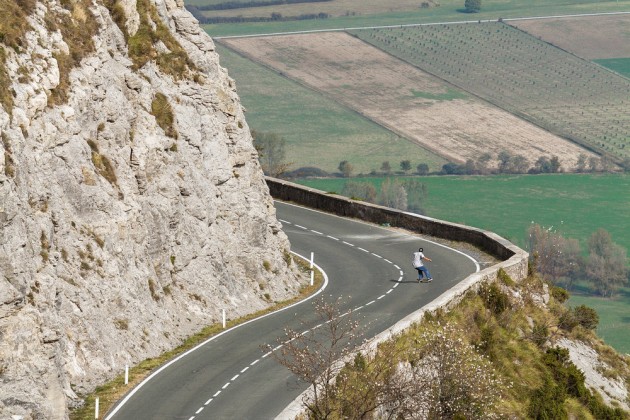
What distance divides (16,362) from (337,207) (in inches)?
1494

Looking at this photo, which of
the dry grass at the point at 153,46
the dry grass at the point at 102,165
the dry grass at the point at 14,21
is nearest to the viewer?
the dry grass at the point at 14,21

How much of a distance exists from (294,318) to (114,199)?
8671 millimetres

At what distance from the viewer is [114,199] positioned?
136 feet

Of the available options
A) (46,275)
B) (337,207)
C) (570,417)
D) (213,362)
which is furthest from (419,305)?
(337,207)

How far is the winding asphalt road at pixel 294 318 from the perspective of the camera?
116ft

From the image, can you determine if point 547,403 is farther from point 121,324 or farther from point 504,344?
point 121,324

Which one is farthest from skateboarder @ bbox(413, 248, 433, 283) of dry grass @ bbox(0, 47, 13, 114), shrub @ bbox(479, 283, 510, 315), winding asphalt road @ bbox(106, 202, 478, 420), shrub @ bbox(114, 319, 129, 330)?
dry grass @ bbox(0, 47, 13, 114)

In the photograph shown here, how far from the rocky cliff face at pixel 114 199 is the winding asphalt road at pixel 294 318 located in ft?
5.47

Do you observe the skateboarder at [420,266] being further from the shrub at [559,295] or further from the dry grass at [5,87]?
the dry grass at [5,87]

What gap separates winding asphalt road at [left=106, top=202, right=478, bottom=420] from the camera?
35438 mm

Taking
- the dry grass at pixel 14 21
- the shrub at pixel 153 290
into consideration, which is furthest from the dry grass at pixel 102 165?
the dry grass at pixel 14 21

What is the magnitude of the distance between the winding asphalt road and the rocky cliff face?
167 cm

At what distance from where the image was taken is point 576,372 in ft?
160

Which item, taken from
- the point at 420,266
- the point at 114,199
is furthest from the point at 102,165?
the point at 420,266
